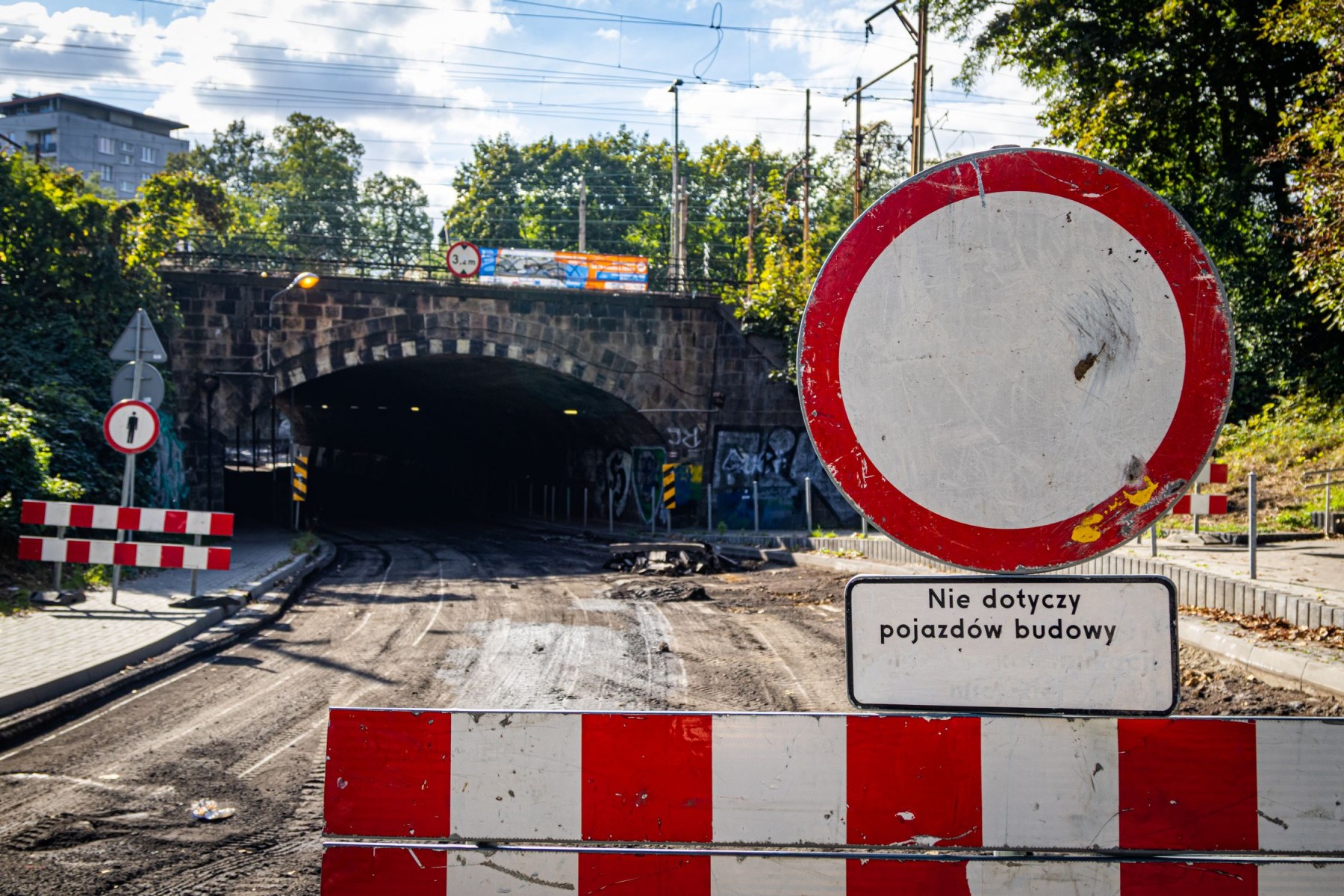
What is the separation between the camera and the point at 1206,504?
12.4 meters

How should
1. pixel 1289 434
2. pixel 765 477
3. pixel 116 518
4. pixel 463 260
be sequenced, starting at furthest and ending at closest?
pixel 765 477 → pixel 463 260 → pixel 1289 434 → pixel 116 518

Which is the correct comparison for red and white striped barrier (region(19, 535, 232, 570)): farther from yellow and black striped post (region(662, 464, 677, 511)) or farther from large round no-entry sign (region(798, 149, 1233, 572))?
yellow and black striped post (region(662, 464, 677, 511))

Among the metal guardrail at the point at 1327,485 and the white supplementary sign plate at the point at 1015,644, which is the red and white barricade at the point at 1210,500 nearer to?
the metal guardrail at the point at 1327,485

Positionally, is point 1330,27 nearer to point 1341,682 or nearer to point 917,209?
point 1341,682

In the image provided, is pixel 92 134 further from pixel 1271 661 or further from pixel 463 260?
pixel 1271 661

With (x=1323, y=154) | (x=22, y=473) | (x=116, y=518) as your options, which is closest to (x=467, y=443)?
(x=22, y=473)

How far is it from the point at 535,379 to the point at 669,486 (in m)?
4.83

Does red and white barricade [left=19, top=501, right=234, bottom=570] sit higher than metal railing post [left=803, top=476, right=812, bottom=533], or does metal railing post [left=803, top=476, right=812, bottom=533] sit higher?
metal railing post [left=803, top=476, right=812, bottom=533]

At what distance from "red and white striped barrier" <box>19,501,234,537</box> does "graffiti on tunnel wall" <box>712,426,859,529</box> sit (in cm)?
1801

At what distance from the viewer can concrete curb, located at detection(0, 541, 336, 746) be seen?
23.2 feet

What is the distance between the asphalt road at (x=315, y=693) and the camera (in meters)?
4.53

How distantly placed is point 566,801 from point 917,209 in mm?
1361

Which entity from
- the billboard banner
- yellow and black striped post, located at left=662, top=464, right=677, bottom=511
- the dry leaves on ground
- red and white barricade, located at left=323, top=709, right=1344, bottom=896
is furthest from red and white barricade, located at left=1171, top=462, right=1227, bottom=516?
the billboard banner

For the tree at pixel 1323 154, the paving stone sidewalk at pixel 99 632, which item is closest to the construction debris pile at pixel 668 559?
the paving stone sidewalk at pixel 99 632
